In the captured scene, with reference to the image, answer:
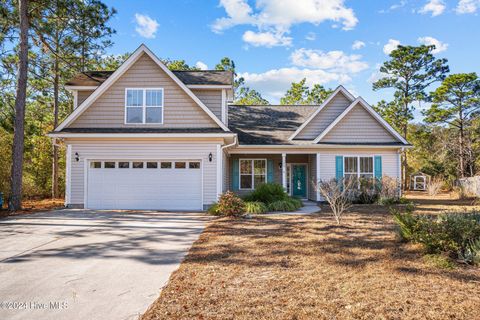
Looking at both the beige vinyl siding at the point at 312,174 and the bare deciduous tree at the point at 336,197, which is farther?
the beige vinyl siding at the point at 312,174

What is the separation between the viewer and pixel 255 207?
1198 cm

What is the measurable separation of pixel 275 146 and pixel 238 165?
8.98 feet

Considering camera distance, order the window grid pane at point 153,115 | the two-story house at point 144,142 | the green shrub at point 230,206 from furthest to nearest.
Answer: the window grid pane at point 153,115, the two-story house at point 144,142, the green shrub at point 230,206

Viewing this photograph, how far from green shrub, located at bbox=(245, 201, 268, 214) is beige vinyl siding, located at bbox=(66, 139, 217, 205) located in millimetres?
1624

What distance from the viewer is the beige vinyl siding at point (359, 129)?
52.3 ft

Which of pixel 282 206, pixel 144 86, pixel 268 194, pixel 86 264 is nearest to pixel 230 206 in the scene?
pixel 282 206

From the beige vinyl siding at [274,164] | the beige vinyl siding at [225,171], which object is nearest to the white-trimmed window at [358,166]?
the beige vinyl siding at [274,164]

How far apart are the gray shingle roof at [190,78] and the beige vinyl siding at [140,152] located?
310cm

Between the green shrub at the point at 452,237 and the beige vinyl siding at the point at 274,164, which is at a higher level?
the beige vinyl siding at the point at 274,164

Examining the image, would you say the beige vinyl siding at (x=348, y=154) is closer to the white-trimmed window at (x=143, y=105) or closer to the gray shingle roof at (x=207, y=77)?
the gray shingle roof at (x=207, y=77)

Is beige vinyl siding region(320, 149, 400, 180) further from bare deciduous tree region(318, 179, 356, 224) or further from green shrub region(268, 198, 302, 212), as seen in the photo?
green shrub region(268, 198, 302, 212)

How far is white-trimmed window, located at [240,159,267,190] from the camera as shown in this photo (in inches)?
693

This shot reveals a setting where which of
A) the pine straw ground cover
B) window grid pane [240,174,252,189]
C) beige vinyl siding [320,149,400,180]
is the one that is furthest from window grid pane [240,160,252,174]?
the pine straw ground cover

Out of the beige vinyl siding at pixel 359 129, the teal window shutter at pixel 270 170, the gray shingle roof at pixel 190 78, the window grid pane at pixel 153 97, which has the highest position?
the gray shingle roof at pixel 190 78
